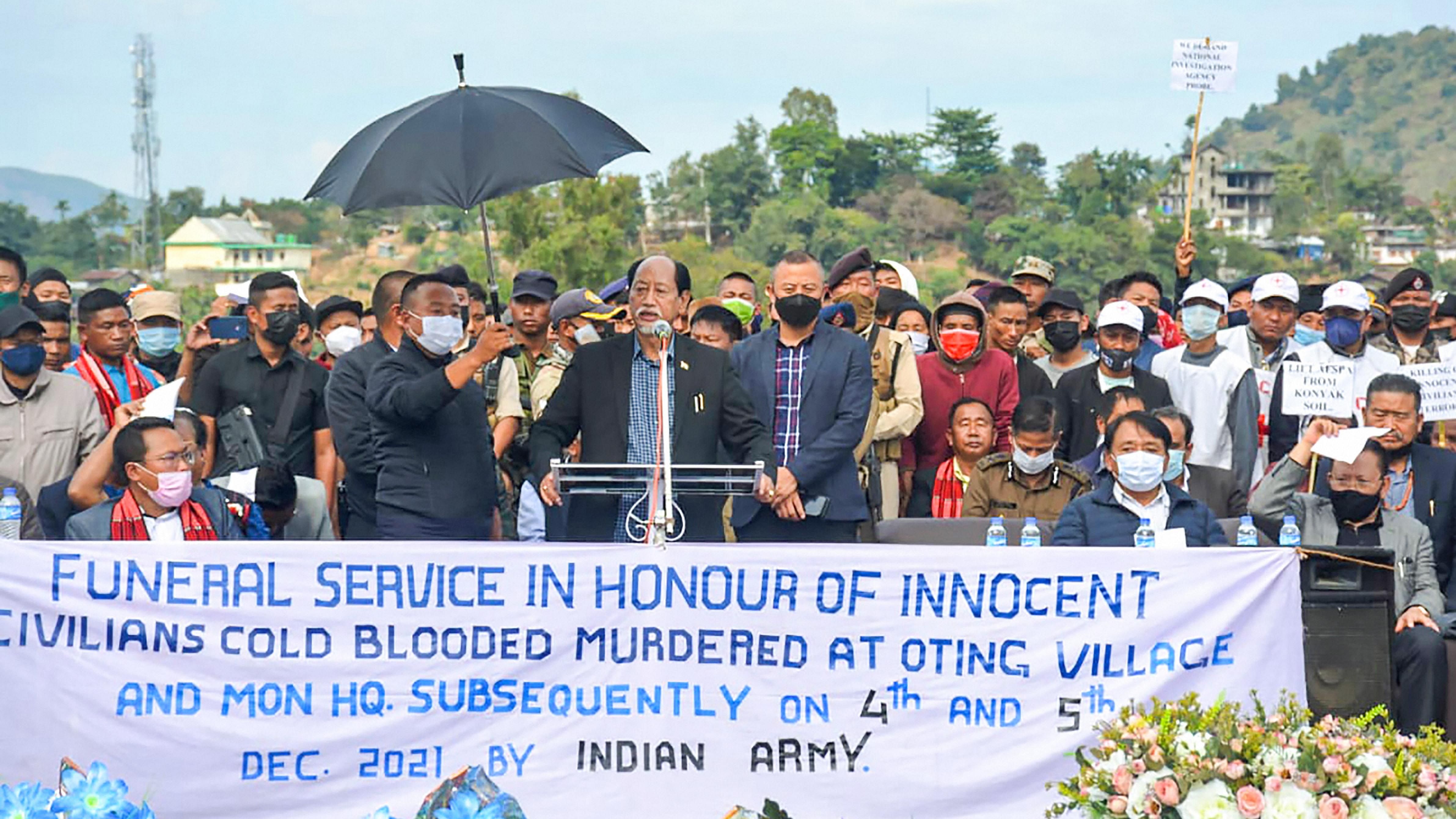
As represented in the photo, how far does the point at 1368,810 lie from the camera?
4676 millimetres

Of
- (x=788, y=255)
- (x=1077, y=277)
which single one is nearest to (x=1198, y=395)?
(x=788, y=255)

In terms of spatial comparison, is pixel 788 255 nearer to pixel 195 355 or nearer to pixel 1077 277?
pixel 195 355

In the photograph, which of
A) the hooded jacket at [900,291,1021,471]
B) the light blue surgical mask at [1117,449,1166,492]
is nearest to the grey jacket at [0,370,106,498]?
the hooded jacket at [900,291,1021,471]

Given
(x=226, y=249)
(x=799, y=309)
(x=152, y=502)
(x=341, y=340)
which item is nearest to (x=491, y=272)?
(x=799, y=309)

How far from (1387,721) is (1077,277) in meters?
126

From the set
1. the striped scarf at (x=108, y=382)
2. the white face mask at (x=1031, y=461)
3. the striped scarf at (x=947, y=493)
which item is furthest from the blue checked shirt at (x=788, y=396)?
the striped scarf at (x=108, y=382)

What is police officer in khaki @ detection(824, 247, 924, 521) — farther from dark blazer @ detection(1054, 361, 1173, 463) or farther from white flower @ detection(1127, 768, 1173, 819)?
white flower @ detection(1127, 768, 1173, 819)

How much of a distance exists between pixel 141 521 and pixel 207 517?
0.81 ft

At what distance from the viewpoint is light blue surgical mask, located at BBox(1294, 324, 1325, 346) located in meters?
11.2

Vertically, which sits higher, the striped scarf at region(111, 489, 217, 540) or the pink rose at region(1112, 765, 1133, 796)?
the striped scarf at region(111, 489, 217, 540)

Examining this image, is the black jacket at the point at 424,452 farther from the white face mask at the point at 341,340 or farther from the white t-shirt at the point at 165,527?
the white face mask at the point at 341,340

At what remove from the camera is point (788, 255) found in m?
8.24

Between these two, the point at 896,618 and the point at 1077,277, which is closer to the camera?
the point at 896,618

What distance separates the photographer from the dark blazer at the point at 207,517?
288 inches
